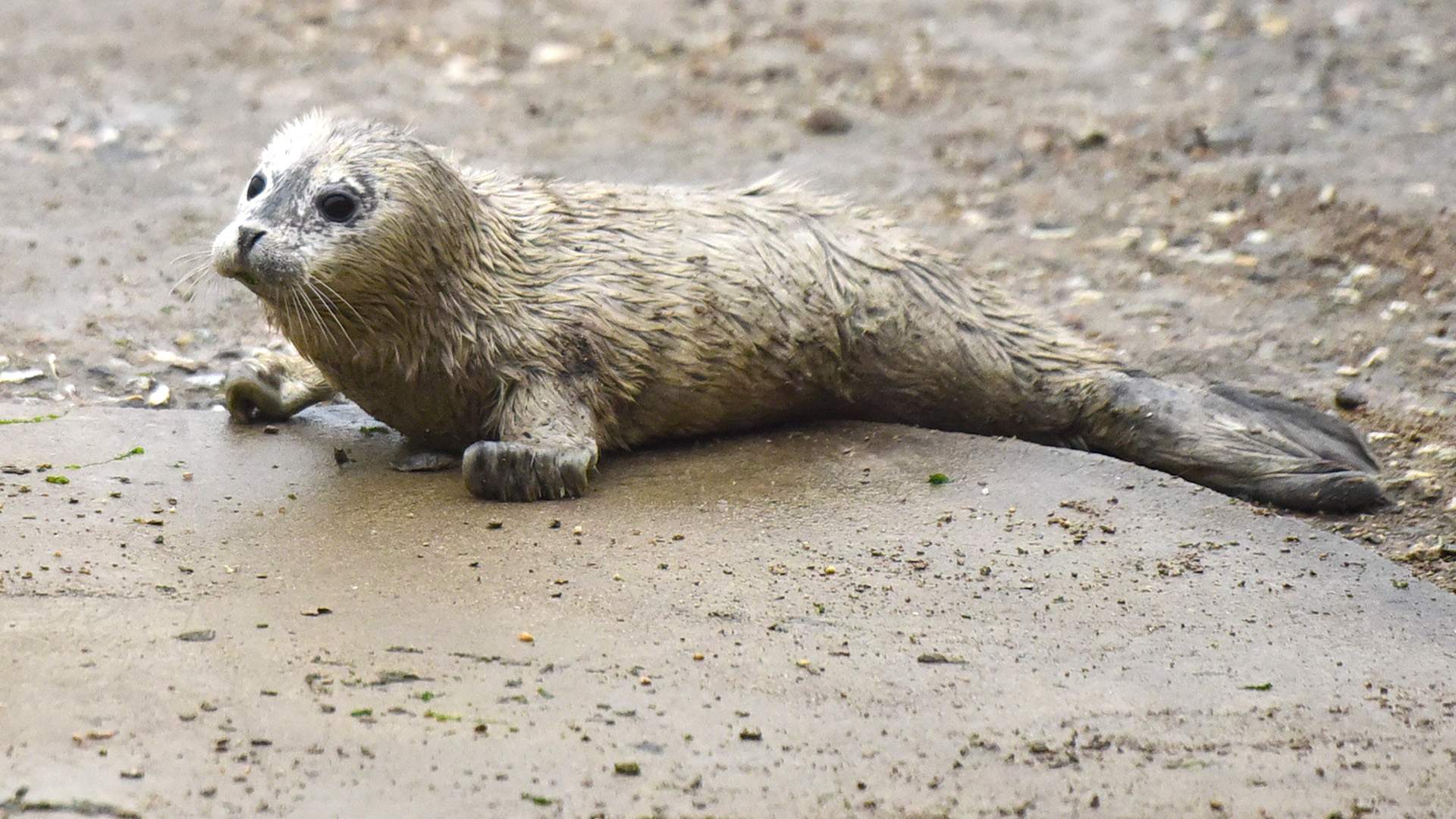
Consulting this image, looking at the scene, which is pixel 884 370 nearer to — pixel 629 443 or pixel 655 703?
pixel 629 443

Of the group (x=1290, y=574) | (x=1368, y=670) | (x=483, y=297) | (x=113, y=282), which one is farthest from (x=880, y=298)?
(x=113, y=282)

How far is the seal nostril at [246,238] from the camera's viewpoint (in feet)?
16.7

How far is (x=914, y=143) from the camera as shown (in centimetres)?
949

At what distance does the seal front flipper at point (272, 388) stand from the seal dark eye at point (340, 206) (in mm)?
698

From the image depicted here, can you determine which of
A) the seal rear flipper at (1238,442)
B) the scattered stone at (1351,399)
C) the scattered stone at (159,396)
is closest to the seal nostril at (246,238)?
the scattered stone at (159,396)

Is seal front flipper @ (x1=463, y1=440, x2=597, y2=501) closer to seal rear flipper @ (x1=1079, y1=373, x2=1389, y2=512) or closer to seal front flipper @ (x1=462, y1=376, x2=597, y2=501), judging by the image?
seal front flipper @ (x1=462, y1=376, x2=597, y2=501)

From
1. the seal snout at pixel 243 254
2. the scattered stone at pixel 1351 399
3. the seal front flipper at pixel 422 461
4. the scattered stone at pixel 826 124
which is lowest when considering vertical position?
the seal front flipper at pixel 422 461

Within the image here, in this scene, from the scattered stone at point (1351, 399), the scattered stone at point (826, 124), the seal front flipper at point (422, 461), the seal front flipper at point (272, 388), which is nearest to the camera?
the seal front flipper at point (422, 461)

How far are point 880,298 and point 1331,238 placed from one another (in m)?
3.14

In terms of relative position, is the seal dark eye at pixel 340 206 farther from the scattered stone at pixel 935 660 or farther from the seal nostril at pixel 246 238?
the scattered stone at pixel 935 660

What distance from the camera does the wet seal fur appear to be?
5.30m

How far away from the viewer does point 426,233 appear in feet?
17.7

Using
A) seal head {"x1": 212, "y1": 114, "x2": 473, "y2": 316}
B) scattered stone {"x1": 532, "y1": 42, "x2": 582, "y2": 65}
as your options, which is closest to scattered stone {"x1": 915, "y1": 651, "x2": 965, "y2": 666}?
seal head {"x1": 212, "y1": 114, "x2": 473, "y2": 316}

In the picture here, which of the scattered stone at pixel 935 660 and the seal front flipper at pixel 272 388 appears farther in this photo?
the seal front flipper at pixel 272 388
